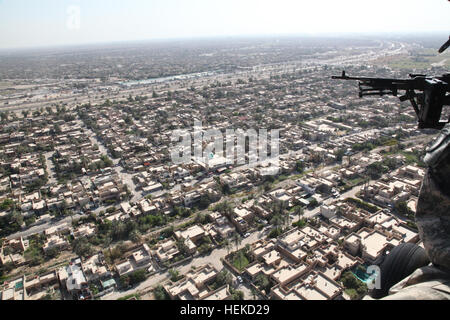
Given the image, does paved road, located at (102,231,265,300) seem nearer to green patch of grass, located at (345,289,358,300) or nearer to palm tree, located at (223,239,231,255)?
palm tree, located at (223,239,231,255)

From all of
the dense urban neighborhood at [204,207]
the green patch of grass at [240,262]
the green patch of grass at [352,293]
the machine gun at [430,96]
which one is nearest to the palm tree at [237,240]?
the dense urban neighborhood at [204,207]

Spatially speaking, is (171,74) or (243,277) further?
(171,74)

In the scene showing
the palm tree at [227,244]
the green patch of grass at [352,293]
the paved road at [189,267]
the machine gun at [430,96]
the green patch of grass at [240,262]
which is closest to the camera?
the machine gun at [430,96]

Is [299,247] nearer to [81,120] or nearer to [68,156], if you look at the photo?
[68,156]

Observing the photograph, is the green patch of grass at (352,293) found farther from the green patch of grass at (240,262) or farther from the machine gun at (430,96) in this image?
the machine gun at (430,96)

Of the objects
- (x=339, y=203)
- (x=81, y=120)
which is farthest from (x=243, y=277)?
(x=81, y=120)
